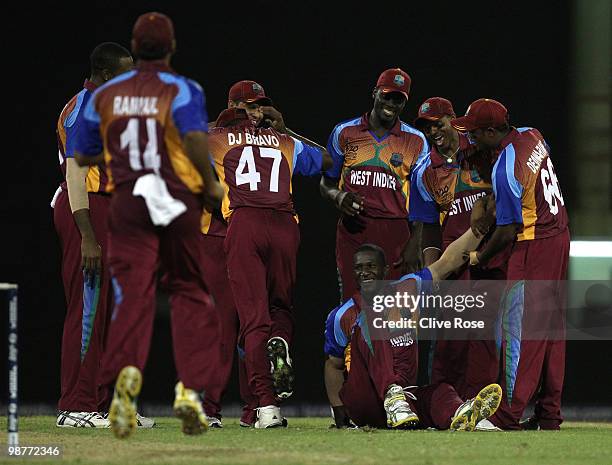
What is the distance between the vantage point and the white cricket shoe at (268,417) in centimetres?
610

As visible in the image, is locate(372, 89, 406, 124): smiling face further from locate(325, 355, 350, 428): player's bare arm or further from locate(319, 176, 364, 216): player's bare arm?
locate(325, 355, 350, 428): player's bare arm

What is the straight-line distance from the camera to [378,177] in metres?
6.80

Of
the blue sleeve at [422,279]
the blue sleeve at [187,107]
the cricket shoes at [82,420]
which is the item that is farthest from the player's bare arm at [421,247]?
the blue sleeve at [187,107]

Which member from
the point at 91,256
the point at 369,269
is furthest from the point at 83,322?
the point at 369,269

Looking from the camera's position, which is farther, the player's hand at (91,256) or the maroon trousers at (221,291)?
the maroon trousers at (221,291)

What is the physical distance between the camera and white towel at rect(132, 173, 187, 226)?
14.5ft

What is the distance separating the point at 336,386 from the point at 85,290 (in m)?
1.31

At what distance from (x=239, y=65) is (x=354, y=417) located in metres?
2.90

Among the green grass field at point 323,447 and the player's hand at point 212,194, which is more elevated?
the player's hand at point 212,194

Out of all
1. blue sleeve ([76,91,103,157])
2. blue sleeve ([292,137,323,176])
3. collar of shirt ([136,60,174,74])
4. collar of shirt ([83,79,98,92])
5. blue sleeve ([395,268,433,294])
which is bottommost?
blue sleeve ([395,268,433,294])

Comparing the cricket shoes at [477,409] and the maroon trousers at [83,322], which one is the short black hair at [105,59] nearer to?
the maroon trousers at [83,322]

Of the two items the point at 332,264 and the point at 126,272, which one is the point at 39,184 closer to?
the point at 332,264

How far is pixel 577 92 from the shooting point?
25.9 feet

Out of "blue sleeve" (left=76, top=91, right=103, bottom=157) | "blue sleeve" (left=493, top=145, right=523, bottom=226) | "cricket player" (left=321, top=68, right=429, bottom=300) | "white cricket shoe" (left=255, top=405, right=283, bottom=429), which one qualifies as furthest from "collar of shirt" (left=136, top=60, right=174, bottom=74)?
"cricket player" (left=321, top=68, right=429, bottom=300)
